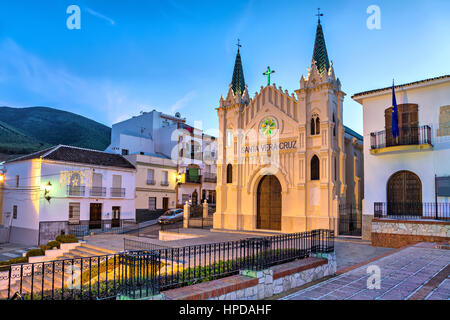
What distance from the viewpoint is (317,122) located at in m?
20.9

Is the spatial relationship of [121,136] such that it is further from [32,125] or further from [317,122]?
[32,125]

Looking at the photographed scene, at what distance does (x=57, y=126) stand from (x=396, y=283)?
3960 inches

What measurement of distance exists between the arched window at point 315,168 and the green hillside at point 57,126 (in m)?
72.4

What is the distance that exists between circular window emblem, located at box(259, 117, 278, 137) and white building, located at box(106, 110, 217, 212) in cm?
1236

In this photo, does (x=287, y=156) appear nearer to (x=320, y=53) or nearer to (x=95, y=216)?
(x=320, y=53)

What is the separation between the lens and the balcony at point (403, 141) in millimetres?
15219

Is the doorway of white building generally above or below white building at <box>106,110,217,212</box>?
below

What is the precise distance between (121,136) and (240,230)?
1893 centimetres

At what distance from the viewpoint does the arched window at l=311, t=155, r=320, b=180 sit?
66.9 feet

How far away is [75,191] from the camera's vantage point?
26047 millimetres

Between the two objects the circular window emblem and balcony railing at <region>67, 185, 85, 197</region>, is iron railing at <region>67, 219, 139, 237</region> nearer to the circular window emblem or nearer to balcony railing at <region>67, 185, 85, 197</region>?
balcony railing at <region>67, 185, 85, 197</region>

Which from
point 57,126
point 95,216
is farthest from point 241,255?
point 57,126

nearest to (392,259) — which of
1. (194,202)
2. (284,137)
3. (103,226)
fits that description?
(284,137)

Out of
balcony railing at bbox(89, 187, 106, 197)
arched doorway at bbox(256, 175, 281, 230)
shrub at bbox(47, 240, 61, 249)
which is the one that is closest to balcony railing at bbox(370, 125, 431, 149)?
arched doorway at bbox(256, 175, 281, 230)
